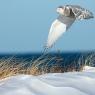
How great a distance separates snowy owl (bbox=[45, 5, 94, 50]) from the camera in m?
7.46

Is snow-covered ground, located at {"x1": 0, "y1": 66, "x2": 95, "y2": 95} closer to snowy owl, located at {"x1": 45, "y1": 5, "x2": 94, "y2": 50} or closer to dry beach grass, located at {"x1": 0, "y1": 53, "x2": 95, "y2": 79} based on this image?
dry beach grass, located at {"x1": 0, "y1": 53, "x2": 95, "y2": 79}

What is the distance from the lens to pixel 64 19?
311 inches

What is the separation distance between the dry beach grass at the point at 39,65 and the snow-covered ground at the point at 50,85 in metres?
1.36

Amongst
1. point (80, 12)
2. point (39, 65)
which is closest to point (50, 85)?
point (39, 65)

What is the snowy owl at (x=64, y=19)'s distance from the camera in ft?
24.5

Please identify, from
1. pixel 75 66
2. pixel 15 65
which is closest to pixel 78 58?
pixel 75 66

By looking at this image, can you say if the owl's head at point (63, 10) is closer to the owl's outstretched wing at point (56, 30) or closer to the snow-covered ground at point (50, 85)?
the owl's outstretched wing at point (56, 30)

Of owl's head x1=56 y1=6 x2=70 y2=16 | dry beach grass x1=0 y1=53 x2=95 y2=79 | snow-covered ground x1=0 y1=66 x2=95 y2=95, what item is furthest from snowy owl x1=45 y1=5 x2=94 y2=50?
snow-covered ground x1=0 y1=66 x2=95 y2=95

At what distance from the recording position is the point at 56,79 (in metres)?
4.23

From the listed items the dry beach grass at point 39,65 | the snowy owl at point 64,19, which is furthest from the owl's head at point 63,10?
the dry beach grass at point 39,65

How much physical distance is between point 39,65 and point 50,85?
8.81 feet

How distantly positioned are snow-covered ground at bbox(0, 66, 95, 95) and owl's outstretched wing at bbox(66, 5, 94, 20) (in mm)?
3127

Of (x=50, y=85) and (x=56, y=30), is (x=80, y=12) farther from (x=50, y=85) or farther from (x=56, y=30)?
(x=50, y=85)

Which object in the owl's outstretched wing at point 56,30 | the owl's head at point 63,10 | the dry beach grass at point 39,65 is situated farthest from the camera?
the owl's outstretched wing at point 56,30
